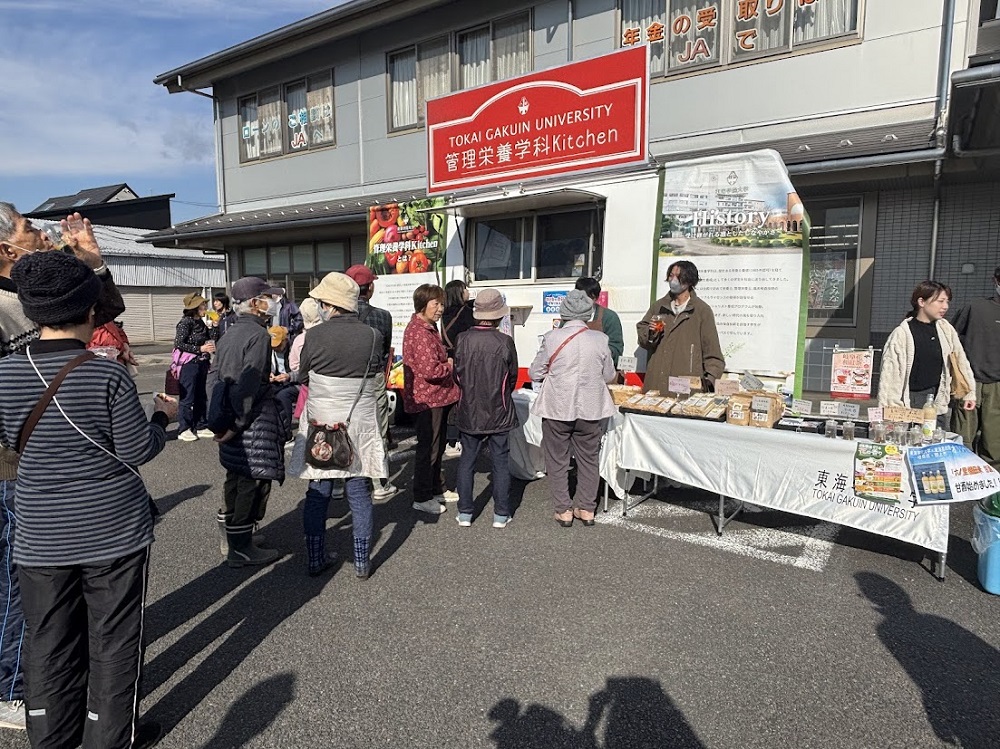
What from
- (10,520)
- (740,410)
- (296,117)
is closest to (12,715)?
(10,520)

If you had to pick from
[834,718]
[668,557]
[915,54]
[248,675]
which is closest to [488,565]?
[668,557]

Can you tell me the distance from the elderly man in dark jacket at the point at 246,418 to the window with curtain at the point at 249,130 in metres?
12.7

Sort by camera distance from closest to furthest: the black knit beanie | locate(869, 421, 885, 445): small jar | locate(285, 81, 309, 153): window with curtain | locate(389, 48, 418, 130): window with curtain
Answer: the black knit beanie
locate(869, 421, 885, 445): small jar
locate(389, 48, 418, 130): window with curtain
locate(285, 81, 309, 153): window with curtain

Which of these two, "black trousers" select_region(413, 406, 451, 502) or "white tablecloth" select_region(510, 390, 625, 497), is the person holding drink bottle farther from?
"black trousers" select_region(413, 406, 451, 502)

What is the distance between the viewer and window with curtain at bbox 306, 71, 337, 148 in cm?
1342

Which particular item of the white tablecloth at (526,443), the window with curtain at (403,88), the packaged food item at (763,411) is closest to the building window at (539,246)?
the white tablecloth at (526,443)

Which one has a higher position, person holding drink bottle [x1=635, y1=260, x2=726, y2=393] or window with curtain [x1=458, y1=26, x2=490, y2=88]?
window with curtain [x1=458, y1=26, x2=490, y2=88]

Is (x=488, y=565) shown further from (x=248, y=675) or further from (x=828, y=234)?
(x=828, y=234)

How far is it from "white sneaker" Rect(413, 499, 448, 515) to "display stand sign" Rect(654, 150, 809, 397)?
269cm

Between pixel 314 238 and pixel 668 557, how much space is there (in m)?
11.6

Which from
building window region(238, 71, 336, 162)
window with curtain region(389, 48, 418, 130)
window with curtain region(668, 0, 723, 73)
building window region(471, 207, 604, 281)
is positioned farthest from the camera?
building window region(238, 71, 336, 162)

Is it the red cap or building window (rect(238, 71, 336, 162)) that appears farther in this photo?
building window (rect(238, 71, 336, 162))

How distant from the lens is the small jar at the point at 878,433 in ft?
12.5

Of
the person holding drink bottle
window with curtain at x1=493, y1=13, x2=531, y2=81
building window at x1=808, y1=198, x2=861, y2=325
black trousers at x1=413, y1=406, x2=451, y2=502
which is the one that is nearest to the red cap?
black trousers at x1=413, y1=406, x2=451, y2=502
